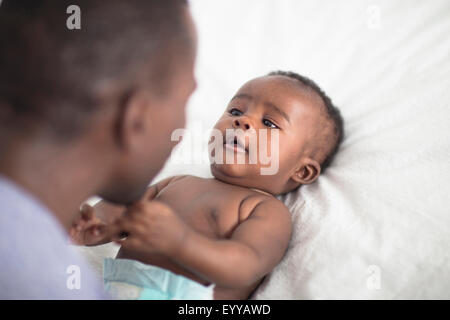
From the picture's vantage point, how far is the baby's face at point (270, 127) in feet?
4.21

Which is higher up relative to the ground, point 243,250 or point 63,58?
point 63,58

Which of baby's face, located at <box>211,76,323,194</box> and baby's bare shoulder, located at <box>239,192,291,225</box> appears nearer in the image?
baby's bare shoulder, located at <box>239,192,291,225</box>

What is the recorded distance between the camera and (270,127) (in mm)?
1312

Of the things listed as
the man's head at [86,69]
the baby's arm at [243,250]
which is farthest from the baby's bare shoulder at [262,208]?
the man's head at [86,69]

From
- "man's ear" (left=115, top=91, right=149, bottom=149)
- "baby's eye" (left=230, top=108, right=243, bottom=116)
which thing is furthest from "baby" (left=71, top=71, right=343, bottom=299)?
"man's ear" (left=115, top=91, right=149, bottom=149)

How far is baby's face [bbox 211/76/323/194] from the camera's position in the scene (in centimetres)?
128

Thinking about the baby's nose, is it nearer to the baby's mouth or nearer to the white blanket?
the baby's mouth

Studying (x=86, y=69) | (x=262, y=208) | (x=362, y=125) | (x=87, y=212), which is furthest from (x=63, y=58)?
(x=362, y=125)

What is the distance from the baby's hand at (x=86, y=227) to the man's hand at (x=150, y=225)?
0.21 metres

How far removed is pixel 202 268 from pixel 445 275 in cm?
58

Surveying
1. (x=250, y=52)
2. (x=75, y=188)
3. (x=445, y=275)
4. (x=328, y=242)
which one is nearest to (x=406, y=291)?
(x=445, y=275)

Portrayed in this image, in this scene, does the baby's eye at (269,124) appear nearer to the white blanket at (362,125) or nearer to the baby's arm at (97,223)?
the white blanket at (362,125)

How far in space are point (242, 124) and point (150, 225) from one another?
21.5 inches

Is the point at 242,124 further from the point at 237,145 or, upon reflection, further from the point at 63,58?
the point at 63,58
